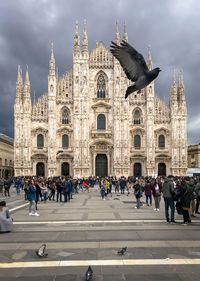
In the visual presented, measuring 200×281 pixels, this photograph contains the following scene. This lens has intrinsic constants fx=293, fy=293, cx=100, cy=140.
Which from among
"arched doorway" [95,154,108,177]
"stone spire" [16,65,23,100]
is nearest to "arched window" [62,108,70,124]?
"stone spire" [16,65,23,100]

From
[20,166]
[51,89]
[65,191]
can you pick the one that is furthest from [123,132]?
[65,191]

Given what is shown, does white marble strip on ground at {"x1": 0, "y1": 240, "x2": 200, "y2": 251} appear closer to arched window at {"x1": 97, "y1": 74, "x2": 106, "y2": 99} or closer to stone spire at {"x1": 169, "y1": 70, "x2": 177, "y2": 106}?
arched window at {"x1": 97, "y1": 74, "x2": 106, "y2": 99}

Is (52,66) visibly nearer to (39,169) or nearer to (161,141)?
(39,169)

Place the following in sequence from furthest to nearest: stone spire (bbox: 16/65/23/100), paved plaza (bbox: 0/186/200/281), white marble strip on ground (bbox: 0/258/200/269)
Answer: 1. stone spire (bbox: 16/65/23/100)
2. white marble strip on ground (bbox: 0/258/200/269)
3. paved plaza (bbox: 0/186/200/281)

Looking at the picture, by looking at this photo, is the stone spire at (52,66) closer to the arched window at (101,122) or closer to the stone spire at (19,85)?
the stone spire at (19,85)

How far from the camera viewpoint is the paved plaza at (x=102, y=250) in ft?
19.1

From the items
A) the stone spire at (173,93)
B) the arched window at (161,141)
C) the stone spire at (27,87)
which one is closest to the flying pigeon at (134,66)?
the stone spire at (27,87)

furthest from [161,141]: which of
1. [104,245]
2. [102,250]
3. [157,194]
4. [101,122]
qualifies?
[102,250]

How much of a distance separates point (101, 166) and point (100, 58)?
18.6 metres

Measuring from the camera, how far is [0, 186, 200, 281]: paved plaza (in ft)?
19.1

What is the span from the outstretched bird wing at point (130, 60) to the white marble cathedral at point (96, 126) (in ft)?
132

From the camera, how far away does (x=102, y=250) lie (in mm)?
7441

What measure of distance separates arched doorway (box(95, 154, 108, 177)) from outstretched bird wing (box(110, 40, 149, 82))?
42.4 meters

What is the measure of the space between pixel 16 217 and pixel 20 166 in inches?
1397
